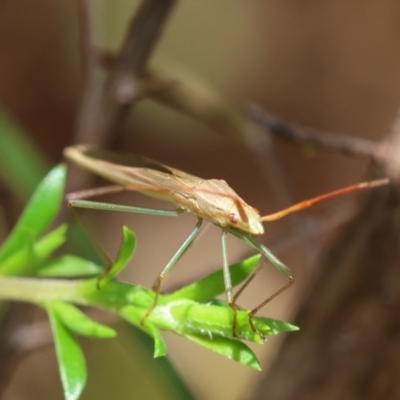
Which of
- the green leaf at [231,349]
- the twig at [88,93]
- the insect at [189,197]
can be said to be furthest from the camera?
the twig at [88,93]

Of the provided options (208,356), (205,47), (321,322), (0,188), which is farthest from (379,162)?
(205,47)

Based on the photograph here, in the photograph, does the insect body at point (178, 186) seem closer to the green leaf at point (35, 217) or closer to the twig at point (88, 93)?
the twig at point (88, 93)

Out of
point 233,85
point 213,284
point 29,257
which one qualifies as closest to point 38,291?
point 29,257

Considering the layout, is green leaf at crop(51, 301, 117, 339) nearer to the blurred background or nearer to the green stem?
the green stem

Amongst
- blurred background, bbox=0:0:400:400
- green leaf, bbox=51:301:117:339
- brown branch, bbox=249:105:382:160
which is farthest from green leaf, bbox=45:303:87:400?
blurred background, bbox=0:0:400:400

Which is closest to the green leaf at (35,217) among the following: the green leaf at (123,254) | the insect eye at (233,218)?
the green leaf at (123,254)

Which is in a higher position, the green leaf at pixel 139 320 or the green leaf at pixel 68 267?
the green leaf at pixel 68 267

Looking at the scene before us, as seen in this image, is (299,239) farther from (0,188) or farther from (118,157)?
(0,188)
